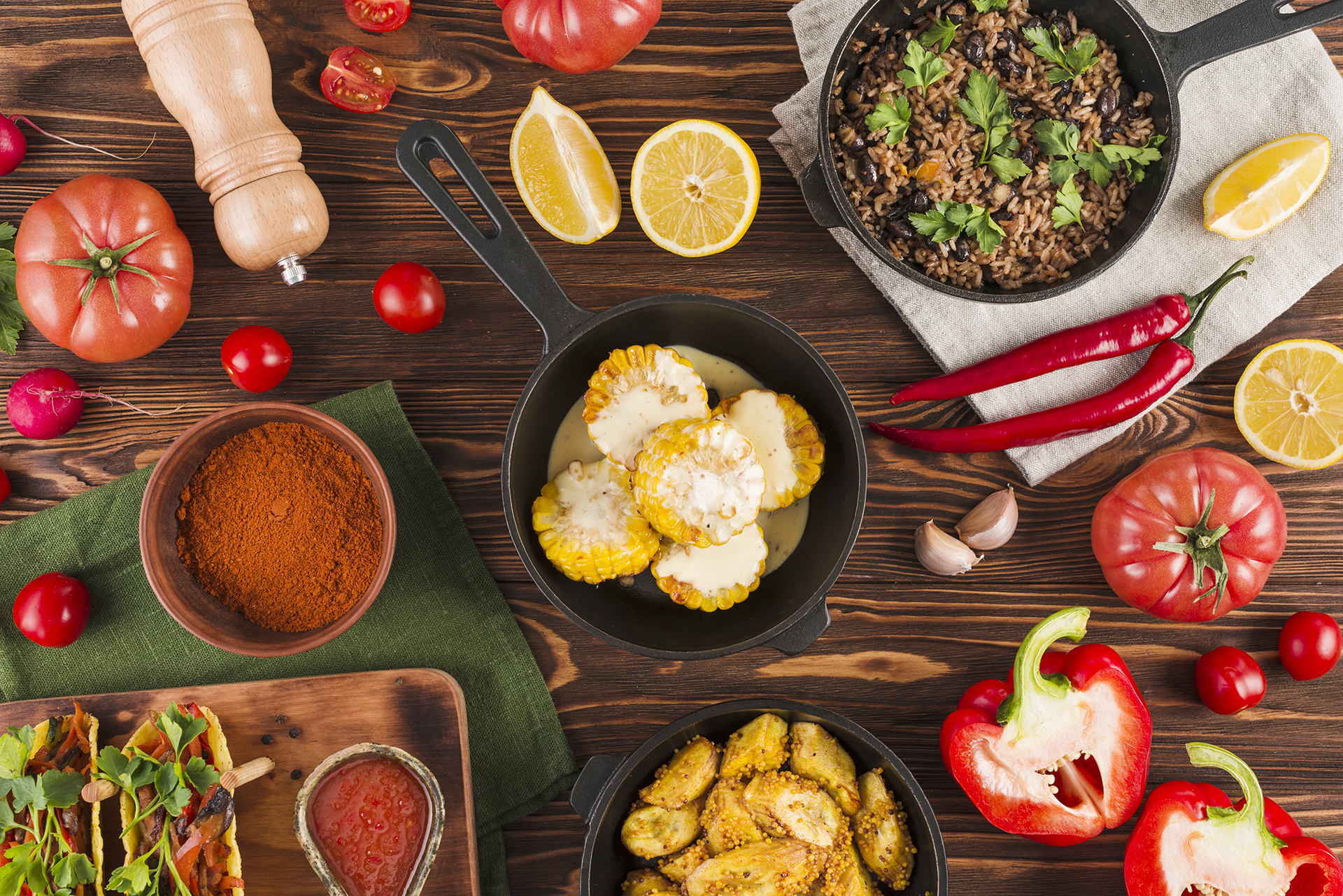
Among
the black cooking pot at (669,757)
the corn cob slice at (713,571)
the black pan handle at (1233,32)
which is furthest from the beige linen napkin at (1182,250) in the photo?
the black cooking pot at (669,757)

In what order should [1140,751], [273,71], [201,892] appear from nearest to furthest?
[201,892], [1140,751], [273,71]

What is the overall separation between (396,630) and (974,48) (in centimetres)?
191

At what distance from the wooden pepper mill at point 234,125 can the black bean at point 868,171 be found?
1.24 metres

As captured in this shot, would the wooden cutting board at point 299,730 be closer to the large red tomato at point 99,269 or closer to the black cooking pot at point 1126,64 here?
the large red tomato at point 99,269

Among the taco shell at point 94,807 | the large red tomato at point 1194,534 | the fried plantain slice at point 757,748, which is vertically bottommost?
the taco shell at point 94,807

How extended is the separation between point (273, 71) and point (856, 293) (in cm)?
154

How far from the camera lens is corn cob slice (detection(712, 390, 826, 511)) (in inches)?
68.8

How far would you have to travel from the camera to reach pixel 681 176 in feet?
5.79

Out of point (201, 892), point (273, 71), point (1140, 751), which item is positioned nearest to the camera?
point (201, 892)

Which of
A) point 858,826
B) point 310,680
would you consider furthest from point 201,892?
point 858,826

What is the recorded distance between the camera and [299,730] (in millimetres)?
1776

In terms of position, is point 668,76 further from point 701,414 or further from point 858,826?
point 858,826

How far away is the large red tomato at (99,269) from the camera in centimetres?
169

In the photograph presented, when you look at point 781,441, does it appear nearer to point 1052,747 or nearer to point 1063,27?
point 1052,747
